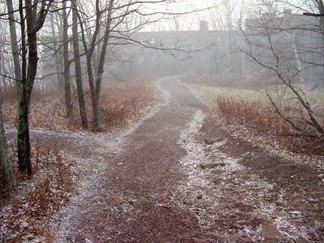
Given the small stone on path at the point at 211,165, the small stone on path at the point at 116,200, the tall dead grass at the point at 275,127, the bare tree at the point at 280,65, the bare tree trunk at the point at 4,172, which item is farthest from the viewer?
the bare tree at the point at 280,65

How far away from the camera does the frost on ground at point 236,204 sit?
16.5 ft

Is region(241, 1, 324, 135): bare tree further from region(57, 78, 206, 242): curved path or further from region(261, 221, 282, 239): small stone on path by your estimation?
region(261, 221, 282, 239): small stone on path

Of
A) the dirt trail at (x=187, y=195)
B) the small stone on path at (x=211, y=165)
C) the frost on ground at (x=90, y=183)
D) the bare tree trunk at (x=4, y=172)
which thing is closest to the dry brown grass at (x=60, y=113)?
the frost on ground at (x=90, y=183)

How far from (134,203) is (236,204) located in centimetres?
222

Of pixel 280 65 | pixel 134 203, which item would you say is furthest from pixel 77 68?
pixel 280 65

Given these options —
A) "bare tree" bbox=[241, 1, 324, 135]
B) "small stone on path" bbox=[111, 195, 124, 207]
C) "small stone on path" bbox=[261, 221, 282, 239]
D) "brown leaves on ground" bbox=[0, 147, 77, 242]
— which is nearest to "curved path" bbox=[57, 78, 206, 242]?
"small stone on path" bbox=[111, 195, 124, 207]

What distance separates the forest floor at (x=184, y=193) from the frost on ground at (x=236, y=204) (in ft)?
0.06

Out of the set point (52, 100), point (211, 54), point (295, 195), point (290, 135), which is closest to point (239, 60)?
point (211, 54)

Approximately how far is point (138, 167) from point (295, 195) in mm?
4295

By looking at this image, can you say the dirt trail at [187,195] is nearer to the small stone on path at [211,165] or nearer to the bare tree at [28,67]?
the small stone on path at [211,165]

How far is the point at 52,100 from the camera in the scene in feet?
60.6

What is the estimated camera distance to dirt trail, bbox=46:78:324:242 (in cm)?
513

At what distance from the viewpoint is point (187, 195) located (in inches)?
265

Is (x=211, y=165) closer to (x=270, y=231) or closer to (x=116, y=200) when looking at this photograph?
(x=116, y=200)
